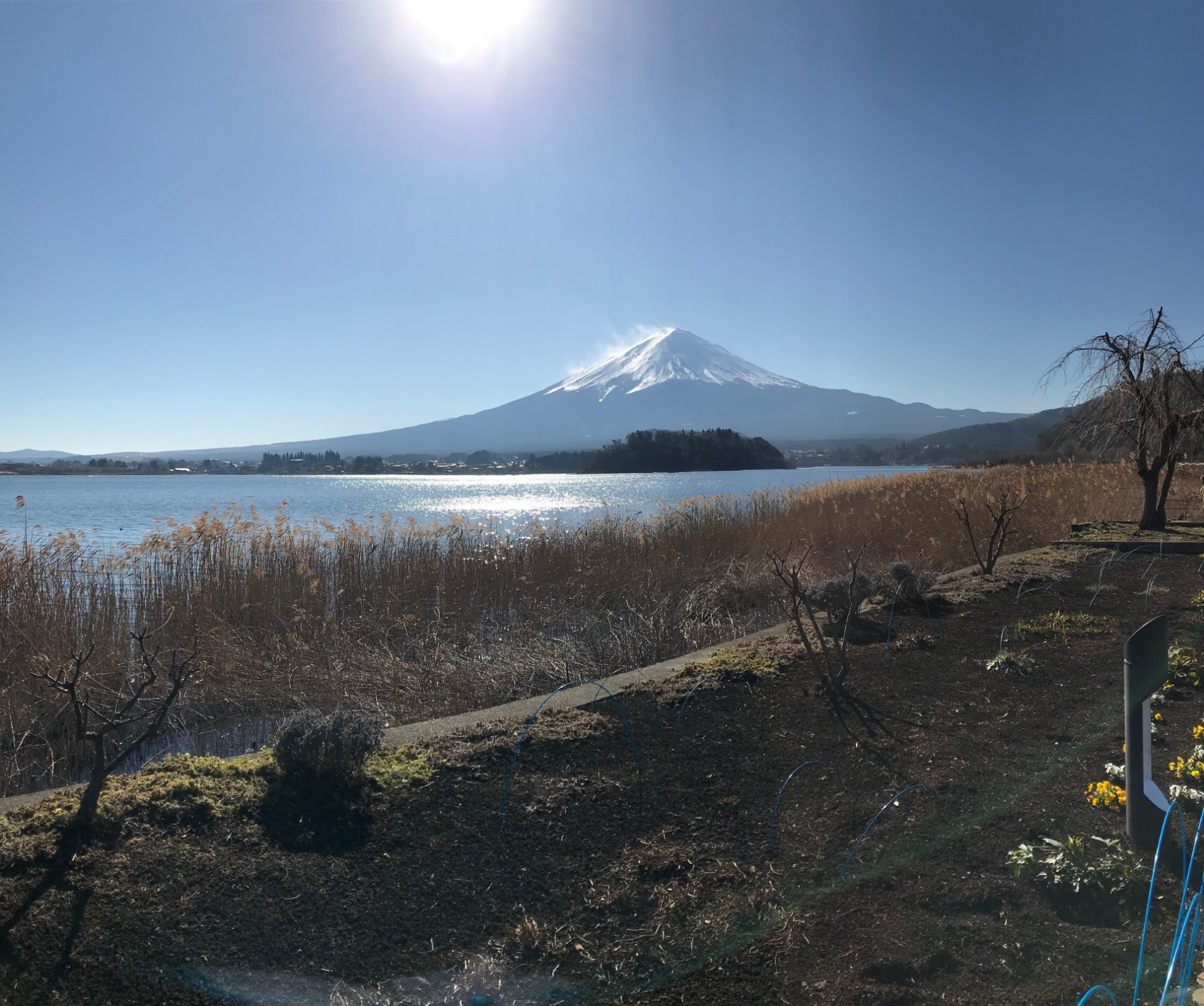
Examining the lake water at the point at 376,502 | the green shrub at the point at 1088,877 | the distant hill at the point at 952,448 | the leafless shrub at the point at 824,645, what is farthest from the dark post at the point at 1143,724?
the distant hill at the point at 952,448

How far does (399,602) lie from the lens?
8672mm

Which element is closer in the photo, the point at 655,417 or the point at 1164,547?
the point at 1164,547

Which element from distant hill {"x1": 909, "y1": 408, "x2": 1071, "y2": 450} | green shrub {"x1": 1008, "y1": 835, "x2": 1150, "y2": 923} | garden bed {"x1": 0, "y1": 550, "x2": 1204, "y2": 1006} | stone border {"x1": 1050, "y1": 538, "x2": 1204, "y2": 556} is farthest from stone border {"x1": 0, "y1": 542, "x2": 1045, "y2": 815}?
distant hill {"x1": 909, "y1": 408, "x2": 1071, "y2": 450}

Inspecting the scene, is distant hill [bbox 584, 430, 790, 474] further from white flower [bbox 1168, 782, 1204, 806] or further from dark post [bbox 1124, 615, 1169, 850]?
dark post [bbox 1124, 615, 1169, 850]

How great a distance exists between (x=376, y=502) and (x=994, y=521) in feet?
82.2

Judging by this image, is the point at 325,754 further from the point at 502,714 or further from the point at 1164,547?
the point at 1164,547

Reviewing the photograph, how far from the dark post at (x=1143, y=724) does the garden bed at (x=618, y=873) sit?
221mm

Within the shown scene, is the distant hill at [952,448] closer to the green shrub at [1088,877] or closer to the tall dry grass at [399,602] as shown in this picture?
the tall dry grass at [399,602]

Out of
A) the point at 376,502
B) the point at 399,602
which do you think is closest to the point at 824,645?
the point at 399,602

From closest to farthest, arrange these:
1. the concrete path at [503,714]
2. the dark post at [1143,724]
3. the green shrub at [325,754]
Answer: the dark post at [1143,724] < the green shrub at [325,754] < the concrete path at [503,714]

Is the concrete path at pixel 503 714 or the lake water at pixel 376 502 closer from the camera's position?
the concrete path at pixel 503 714

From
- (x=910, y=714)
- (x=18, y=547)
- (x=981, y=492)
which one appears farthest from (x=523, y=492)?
(x=910, y=714)

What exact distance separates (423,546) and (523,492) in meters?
29.7

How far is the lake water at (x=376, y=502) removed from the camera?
1852cm
